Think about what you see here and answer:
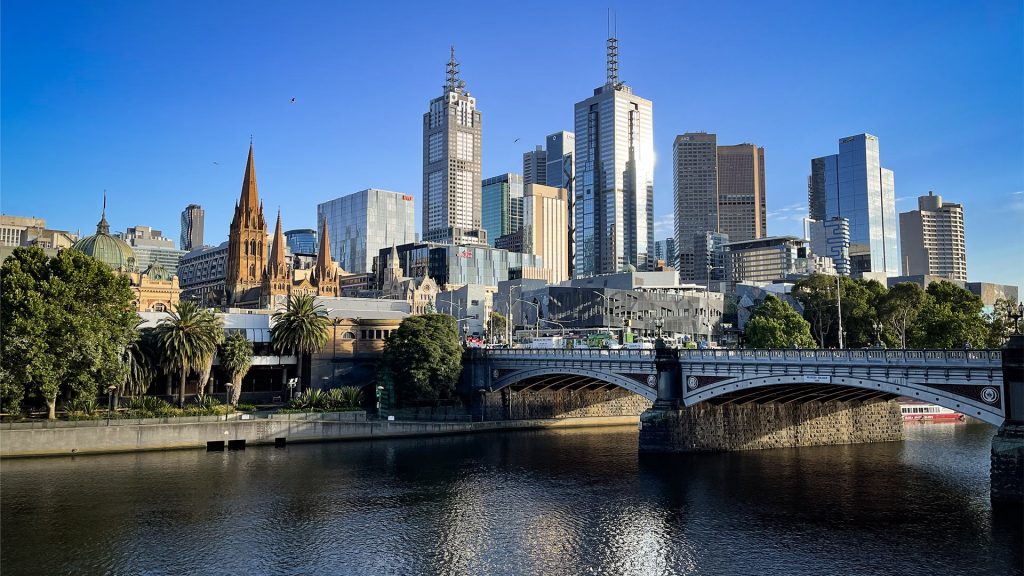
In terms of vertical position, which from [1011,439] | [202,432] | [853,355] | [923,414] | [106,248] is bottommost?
[923,414]

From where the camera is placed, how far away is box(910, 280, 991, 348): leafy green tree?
337 feet

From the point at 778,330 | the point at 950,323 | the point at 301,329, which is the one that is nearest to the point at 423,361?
the point at 301,329

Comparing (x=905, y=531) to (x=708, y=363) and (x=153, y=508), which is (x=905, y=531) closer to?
(x=708, y=363)

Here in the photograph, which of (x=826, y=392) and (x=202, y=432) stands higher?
(x=826, y=392)

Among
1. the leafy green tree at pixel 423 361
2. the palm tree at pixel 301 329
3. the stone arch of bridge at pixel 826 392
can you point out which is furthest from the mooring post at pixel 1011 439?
the palm tree at pixel 301 329

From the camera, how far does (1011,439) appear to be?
160 feet

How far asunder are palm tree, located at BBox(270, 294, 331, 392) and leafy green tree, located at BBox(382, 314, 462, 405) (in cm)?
868

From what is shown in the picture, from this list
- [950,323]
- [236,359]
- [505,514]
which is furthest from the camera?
[950,323]

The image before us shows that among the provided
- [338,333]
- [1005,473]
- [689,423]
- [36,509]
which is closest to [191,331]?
[338,333]

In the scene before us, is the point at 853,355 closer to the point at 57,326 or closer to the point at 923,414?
the point at 923,414

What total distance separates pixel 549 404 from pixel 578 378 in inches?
351

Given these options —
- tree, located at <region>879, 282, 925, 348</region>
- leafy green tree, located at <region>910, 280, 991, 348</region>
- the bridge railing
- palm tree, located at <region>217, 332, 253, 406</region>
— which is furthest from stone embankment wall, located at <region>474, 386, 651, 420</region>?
tree, located at <region>879, 282, 925, 348</region>

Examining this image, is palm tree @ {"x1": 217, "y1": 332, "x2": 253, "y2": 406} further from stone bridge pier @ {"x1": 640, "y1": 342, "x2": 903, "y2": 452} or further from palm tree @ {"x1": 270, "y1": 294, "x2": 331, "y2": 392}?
stone bridge pier @ {"x1": 640, "y1": 342, "x2": 903, "y2": 452}

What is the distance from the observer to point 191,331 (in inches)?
3305
